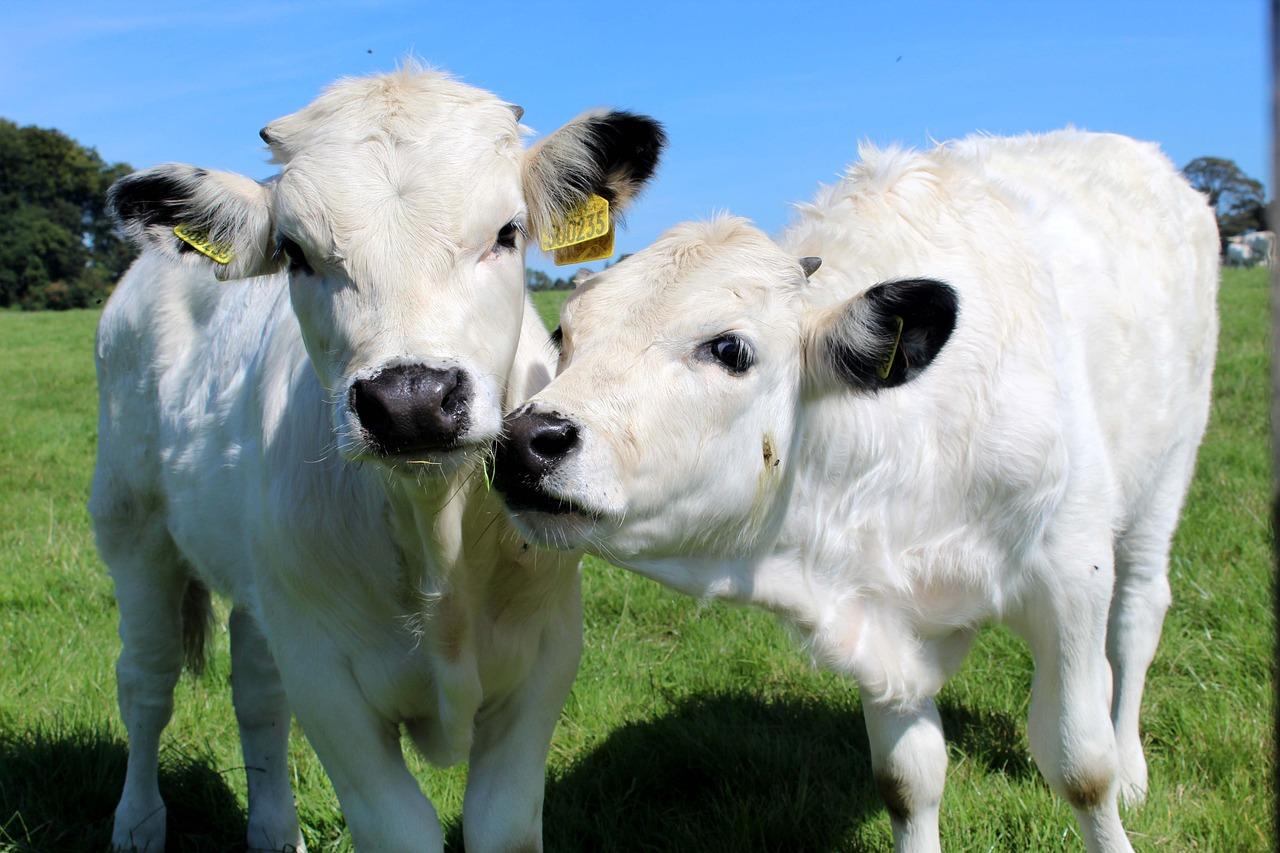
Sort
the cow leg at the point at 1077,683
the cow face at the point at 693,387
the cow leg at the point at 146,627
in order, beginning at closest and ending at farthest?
the cow face at the point at 693,387, the cow leg at the point at 1077,683, the cow leg at the point at 146,627

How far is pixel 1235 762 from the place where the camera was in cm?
421

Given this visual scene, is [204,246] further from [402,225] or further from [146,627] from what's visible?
[146,627]

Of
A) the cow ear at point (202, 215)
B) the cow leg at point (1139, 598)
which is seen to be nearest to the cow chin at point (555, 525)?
the cow ear at point (202, 215)

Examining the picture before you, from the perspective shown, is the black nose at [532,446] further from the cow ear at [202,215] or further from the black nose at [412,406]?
the cow ear at [202,215]

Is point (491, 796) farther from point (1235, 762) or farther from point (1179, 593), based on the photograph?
point (1179, 593)

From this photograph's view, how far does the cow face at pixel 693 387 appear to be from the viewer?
108 inches

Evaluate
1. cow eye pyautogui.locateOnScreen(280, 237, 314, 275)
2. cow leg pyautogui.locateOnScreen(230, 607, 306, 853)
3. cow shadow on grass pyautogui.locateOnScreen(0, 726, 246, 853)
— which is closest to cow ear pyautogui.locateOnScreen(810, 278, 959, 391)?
cow eye pyautogui.locateOnScreen(280, 237, 314, 275)

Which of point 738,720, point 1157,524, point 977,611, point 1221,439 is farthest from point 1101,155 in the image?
point 1221,439

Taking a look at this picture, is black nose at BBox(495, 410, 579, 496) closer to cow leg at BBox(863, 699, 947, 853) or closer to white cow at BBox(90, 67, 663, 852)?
white cow at BBox(90, 67, 663, 852)

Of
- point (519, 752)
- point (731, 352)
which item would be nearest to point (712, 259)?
point (731, 352)

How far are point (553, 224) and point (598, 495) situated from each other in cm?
87

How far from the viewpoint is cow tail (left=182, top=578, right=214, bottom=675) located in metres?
4.89

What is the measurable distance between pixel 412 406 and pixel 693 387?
2.65 feet

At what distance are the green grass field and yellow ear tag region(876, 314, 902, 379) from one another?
1.00 m
